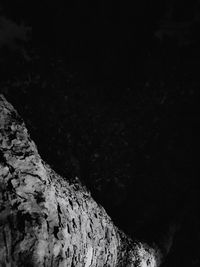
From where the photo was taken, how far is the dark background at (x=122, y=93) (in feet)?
10.3

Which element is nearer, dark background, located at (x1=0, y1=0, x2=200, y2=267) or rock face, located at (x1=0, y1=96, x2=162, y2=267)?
rock face, located at (x1=0, y1=96, x2=162, y2=267)

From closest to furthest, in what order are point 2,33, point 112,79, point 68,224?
1. point 68,224
2. point 2,33
3. point 112,79

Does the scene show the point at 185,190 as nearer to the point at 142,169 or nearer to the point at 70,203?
the point at 142,169

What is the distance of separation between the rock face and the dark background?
4.34ft

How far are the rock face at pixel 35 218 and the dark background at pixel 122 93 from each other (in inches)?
52.1

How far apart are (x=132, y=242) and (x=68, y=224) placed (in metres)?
1.27

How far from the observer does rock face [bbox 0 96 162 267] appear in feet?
3.80

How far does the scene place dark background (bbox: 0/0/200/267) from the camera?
10.3 feet

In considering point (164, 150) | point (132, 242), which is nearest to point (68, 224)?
point (132, 242)

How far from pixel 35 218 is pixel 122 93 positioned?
2588mm

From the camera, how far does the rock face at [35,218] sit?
1157 millimetres

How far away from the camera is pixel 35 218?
1.22 m

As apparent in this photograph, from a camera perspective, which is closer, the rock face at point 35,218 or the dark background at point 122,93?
the rock face at point 35,218

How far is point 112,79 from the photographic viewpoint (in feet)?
11.6
